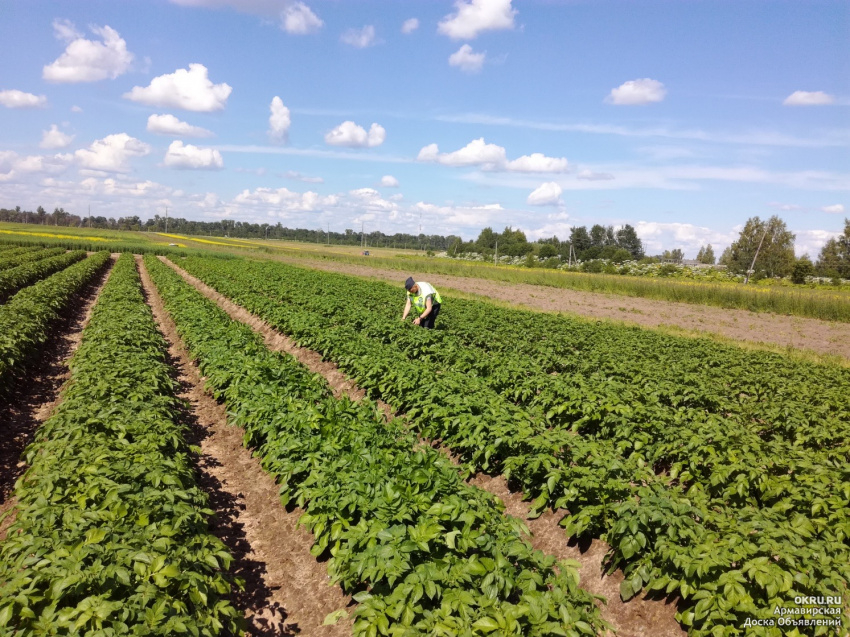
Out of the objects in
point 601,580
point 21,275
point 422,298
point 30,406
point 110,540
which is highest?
point 422,298

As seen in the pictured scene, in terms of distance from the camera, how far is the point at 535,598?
3.13 meters

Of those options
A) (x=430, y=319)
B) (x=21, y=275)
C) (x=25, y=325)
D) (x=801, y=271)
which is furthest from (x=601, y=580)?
(x=801, y=271)

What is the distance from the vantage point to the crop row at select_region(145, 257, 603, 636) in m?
3.05

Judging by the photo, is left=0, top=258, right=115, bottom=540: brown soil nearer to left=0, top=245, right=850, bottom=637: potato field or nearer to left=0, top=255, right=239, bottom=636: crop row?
left=0, top=245, right=850, bottom=637: potato field

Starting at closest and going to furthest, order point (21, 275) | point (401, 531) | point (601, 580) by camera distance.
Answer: point (401, 531) → point (601, 580) → point (21, 275)

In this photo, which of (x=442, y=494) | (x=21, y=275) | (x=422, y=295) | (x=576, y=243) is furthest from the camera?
(x=576, y=243)

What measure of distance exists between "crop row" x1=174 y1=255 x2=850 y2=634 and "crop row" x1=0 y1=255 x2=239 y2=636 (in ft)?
10.8

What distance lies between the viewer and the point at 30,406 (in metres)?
8.95

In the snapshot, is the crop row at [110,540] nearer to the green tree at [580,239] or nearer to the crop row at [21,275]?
the crop row at [21,275]

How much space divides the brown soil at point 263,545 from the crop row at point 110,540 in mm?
511

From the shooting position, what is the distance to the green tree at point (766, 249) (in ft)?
200

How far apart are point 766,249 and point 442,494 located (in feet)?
240

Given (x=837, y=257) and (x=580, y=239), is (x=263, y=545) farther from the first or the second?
(x=580, y=239)

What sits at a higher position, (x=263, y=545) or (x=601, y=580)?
(x=601, y=580)
